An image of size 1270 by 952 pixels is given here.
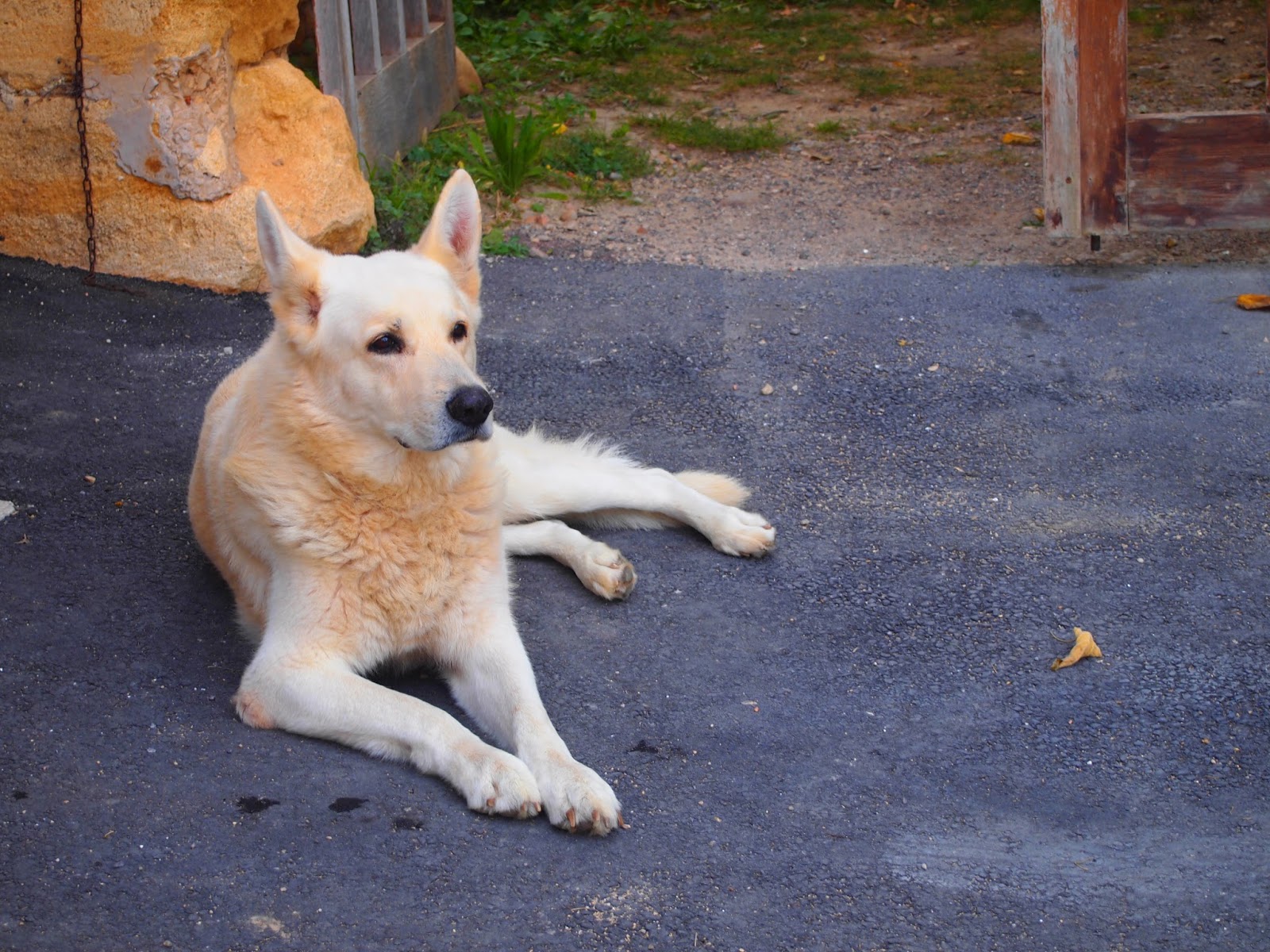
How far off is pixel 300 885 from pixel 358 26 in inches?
208

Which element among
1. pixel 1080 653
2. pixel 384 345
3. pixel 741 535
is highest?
pixel 384 345

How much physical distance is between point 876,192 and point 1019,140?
1119 millimetres

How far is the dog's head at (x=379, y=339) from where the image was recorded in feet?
9.77

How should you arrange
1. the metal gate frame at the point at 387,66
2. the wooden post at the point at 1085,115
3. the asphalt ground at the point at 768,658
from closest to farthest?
the asphalt ground at the point at 768,658, the wooden post at the point at 1085,115, the metal gate frame at the point at 387,66

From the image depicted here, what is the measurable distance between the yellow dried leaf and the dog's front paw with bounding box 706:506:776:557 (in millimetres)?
4475

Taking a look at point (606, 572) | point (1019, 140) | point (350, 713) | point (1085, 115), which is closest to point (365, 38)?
point (1085, 115)

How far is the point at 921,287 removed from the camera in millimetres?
5848

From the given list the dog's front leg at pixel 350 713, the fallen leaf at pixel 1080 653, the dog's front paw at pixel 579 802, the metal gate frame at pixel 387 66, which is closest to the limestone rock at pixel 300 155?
the metal gate frame at pixel 387 66

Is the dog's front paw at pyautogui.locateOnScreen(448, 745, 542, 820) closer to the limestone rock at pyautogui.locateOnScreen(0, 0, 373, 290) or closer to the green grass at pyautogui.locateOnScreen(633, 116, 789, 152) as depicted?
the limestone rock at pyautogui.locateOnScreen(0, 0, 373, 290)

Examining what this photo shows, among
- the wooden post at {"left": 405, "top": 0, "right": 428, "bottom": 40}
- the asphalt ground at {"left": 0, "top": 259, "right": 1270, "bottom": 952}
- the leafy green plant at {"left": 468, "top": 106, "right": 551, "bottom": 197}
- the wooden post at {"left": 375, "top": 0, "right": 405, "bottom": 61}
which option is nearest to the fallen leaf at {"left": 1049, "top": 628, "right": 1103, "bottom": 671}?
the asphalt ground at {"left": 0, "top": 259, "right": 1270, "bottom": 952}

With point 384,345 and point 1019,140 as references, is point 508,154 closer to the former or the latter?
point 1019,140

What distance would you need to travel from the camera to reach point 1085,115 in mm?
5645

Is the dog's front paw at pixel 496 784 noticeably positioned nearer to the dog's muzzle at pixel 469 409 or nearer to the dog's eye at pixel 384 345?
the dog's muzzle at pixel 469 409

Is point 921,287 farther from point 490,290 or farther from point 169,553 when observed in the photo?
point 169,553
